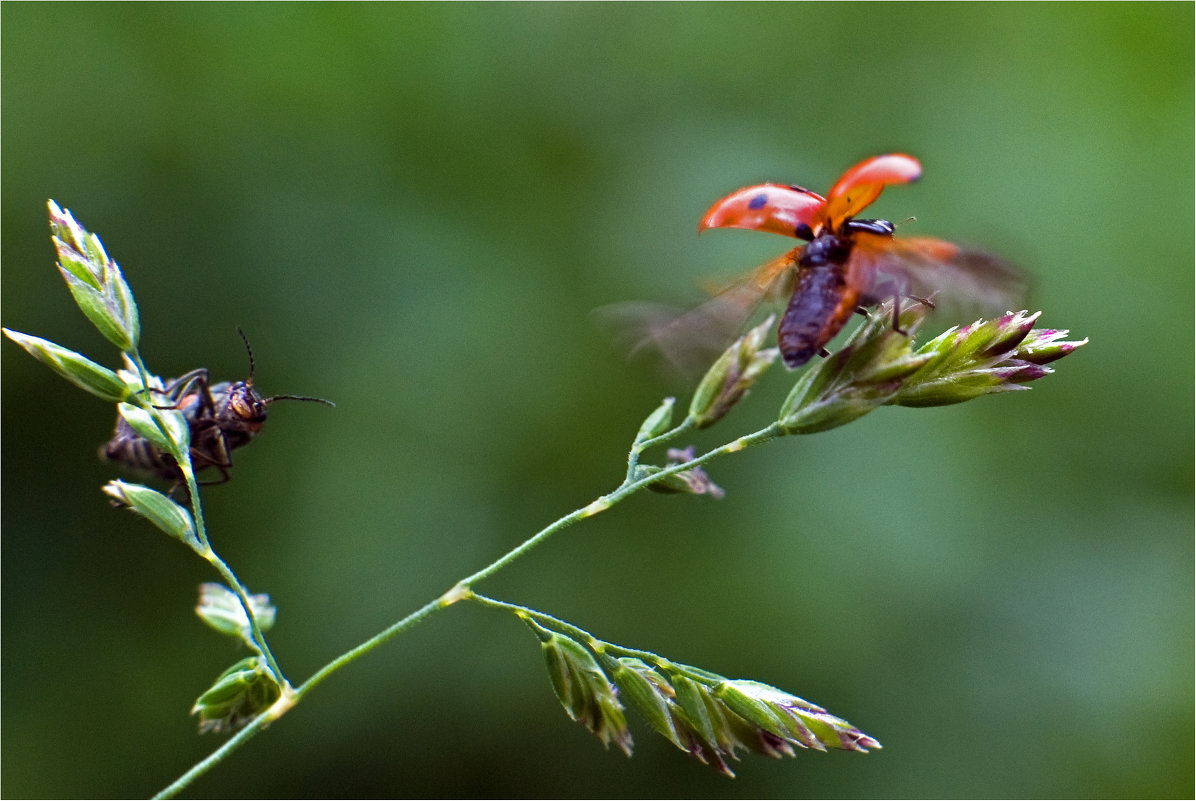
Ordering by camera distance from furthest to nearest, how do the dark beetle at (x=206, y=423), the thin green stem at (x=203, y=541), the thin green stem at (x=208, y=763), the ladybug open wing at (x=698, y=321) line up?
the dark beetle at (x=206, y=423) < the ladybug open wing at (x=698, y=321) < the thin green stem at (x=203, y=541) < the thin green stem at (x=208, y=763)

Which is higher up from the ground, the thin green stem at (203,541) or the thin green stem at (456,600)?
the thin green stem at (203,541)

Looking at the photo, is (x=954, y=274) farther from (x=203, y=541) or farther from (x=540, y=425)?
(x=540, y=425)

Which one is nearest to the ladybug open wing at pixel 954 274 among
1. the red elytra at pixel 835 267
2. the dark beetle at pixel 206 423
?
the red elytra at pixel 835 267

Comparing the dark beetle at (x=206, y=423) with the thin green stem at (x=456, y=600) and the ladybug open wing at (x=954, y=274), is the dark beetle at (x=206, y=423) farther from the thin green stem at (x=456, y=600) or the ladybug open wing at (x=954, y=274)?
the ladybug open wing at (x=954, y=274)

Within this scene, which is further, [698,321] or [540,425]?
[540,425]

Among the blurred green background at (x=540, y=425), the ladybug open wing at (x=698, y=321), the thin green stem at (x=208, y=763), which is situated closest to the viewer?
the thin green stem at (x=208, y=763)

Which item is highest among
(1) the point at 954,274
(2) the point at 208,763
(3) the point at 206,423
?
(3) the point at 206,423

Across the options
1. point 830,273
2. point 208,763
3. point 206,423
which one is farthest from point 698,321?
point 206,423
